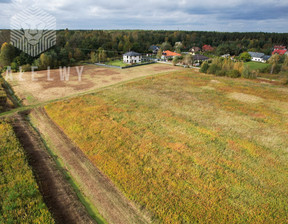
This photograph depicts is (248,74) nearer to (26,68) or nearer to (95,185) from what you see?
(95,185)

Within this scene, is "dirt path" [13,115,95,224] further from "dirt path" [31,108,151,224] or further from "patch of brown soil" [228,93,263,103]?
"patch of brown soil" [228,93,263,103]

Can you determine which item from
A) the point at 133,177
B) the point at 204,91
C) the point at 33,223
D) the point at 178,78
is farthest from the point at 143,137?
the point at 178,78

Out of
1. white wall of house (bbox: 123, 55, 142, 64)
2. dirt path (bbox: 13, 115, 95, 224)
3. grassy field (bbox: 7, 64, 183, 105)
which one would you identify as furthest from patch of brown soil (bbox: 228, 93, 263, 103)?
white wall of house (bbox: 123, 55, 142, 64)

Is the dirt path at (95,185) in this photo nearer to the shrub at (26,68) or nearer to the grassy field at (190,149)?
the grassy field at (190,149)

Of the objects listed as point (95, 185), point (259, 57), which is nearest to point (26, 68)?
point (95, 185)

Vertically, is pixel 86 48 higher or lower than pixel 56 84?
higher

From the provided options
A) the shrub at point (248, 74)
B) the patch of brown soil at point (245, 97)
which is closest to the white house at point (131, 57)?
the shrub at point (248, 74)
